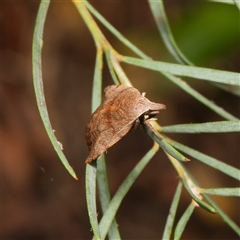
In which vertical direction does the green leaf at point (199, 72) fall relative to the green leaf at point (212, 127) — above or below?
above

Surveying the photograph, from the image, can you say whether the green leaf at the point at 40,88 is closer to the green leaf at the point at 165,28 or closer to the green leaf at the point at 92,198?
the green leaf at the point at 92,198

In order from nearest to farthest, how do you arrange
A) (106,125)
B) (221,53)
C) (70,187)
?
(106,125)
(221,53)
(70,187)

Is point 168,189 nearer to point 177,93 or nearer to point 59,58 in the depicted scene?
point 177,93

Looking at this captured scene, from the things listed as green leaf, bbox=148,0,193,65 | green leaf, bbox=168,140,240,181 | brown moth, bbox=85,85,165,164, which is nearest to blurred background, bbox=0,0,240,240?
green leaf, bbox=148,0,193,65

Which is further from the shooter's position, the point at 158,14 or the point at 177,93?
the point at 177,93

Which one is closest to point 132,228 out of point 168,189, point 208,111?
point 168,189

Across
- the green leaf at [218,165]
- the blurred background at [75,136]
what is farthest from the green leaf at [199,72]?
the blurred background at [75,136]
